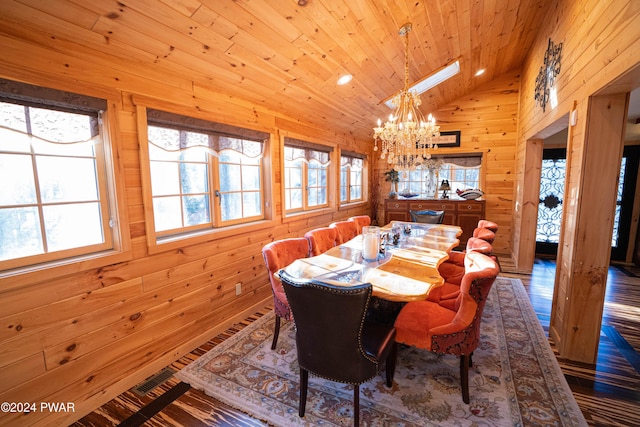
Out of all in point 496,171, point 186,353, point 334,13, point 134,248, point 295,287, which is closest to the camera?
point 295,287

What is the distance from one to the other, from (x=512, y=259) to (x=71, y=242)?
5.89 meters

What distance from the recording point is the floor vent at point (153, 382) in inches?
76.7

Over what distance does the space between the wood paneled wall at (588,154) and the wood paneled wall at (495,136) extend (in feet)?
9.08

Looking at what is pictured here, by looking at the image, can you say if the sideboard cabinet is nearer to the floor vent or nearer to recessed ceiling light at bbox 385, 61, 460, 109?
recessed ceiling light at bbox 385, 61, 460, 109

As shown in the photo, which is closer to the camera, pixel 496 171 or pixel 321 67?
pixel 321 67

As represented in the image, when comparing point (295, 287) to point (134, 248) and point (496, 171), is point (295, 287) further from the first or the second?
point (496, 171)

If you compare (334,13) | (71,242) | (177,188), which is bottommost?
(71,242)

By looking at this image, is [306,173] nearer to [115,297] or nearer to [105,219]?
[105,219]

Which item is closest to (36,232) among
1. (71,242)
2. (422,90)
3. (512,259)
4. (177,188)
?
(71,242)

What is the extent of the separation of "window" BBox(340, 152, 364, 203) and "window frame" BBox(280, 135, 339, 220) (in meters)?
0.36

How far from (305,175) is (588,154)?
309 cm

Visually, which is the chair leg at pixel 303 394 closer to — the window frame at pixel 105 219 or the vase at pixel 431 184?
the window frame at pixel 105 219

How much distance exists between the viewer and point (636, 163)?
14.6ft

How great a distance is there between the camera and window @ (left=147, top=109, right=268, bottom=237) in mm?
2250
